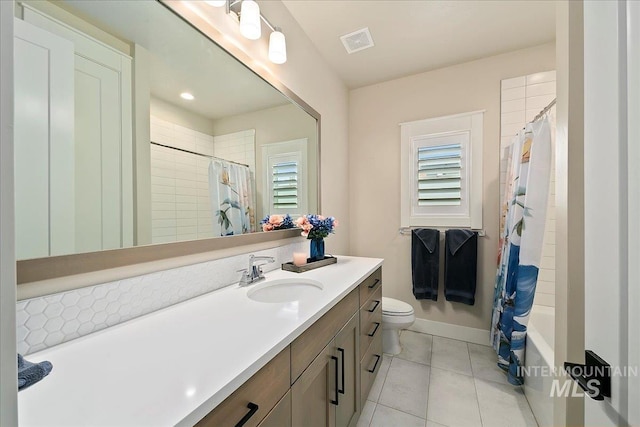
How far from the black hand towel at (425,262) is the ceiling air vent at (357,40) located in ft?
5.46

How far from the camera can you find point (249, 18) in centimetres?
125

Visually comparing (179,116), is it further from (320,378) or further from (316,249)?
(320,378)

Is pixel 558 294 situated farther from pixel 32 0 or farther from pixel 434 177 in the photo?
pixel 32 0

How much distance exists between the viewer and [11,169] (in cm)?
28

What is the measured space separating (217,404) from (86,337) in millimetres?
511

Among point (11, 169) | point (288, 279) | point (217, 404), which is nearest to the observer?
point (11, 169)

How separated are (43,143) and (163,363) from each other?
0.66 metres

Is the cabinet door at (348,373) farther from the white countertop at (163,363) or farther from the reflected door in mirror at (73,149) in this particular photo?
the reflected door in mirror at (73,149)

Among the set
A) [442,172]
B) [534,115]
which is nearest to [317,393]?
[442,172]

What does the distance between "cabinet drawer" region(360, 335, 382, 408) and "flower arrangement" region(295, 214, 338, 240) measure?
78 cm

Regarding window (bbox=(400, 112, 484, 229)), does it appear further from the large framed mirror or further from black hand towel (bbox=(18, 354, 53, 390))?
black hand towel (bbox=(18, 354, 53, 390))

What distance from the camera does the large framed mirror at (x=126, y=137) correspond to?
2.18 ft

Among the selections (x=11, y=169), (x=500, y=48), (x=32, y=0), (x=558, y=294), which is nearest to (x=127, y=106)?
(x=32, y=0)

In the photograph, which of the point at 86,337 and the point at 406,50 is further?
the point at 406,50
